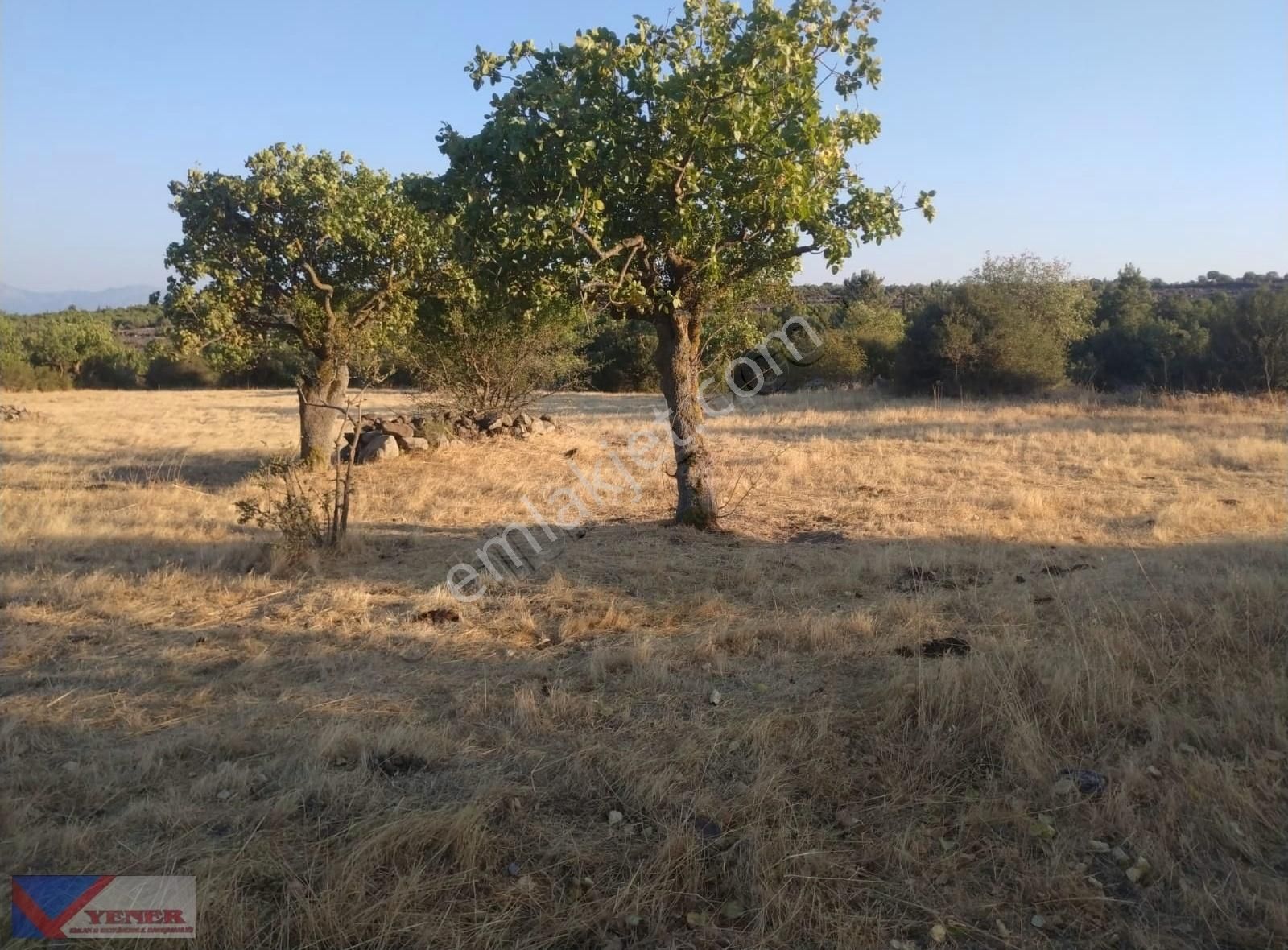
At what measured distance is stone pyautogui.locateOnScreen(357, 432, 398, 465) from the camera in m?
15.3

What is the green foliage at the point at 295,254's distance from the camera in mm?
12289

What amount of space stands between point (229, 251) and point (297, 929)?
12.1 meters

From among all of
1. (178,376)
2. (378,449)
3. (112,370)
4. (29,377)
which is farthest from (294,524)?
(112,370)

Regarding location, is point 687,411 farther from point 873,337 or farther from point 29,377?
point 29,377

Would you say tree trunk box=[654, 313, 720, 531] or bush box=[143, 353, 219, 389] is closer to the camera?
tree trunk box=[654, 313, 720, 531]

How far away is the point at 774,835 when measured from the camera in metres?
3.09

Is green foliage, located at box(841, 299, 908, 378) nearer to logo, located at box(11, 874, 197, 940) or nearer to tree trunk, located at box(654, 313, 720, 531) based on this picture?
tree trunk, located at box(654, 313, 720, 531)

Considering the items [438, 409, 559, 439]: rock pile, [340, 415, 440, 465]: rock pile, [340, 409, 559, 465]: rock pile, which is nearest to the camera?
[340, 415, 440, 465]: rock pile

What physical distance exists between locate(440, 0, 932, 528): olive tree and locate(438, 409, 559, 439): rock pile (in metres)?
9.64

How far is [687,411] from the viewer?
888 centimetres

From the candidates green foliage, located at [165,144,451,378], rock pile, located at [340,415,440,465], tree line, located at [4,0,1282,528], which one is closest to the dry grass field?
tree line, located at [4,0,1282,528]

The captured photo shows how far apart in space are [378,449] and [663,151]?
31.6 ft

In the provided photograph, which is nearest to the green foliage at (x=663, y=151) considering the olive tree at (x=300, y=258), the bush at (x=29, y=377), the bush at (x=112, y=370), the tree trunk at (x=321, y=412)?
the olive tree at (x=300, y=258)

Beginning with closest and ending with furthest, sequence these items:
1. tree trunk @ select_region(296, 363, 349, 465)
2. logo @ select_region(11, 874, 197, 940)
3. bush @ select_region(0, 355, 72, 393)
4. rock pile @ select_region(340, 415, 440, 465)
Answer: logo @ select_region(11, 874, 197, 940) → tree trunk @ select_region(296, 363, 349, 465) → rock pile @ select_region(340, 415, 440, 465) → bush @ select_region(0, 355, 72, 393)
